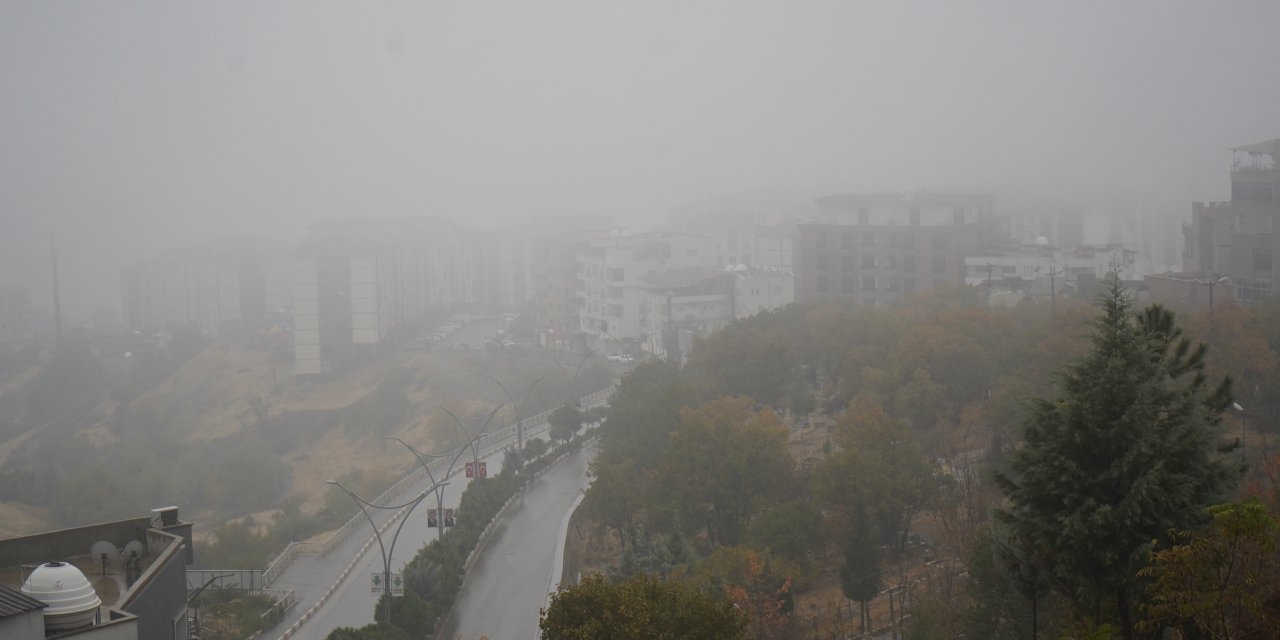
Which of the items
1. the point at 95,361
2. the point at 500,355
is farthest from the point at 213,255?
the point at 500,355

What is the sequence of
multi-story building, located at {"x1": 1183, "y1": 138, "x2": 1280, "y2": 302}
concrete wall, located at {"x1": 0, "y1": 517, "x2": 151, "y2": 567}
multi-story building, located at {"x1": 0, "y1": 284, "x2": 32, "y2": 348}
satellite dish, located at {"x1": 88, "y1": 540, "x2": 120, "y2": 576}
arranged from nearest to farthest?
concrete wall, located at {"x1": 0, "y1": 517, "x2": 151, "y2": 567} < satellite dish, located at {"x1": 88, "y1": 540, "x2": 120, "y2": 576} < multi-story building, located at {"x1": 1183, "y1": 138, "x2": 1280, "y2": 302} < multi-story building, located at {"x1": 0, "y1": 284, "x2": 32, "y2": 348}

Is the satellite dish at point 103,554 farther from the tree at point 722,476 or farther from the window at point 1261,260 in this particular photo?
the window at point 1261,260

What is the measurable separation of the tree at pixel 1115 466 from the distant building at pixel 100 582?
21.1 feet

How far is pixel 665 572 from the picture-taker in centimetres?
1703

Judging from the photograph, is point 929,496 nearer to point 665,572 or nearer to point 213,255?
point 665,572

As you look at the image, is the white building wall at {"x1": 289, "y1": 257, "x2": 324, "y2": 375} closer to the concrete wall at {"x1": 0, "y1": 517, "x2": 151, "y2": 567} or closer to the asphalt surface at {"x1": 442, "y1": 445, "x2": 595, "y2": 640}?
the asphalt surface at {"x1": 442, "y1": 445, "x2": 595, "y2": 640}

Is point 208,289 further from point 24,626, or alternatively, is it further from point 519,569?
point 24,626

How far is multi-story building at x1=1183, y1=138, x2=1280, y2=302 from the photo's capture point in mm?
34094

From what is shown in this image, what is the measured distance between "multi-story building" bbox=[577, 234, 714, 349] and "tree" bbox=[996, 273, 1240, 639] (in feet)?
132

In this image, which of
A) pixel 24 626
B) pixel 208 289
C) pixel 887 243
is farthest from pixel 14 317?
pixel 24 626

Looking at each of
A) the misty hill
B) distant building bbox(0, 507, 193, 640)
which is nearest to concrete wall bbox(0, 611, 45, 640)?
distant building bbox(0, 507, 193, 640)

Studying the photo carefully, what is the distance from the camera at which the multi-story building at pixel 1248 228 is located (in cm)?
3409

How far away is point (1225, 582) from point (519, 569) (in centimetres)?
1584

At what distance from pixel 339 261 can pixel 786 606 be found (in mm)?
46106
